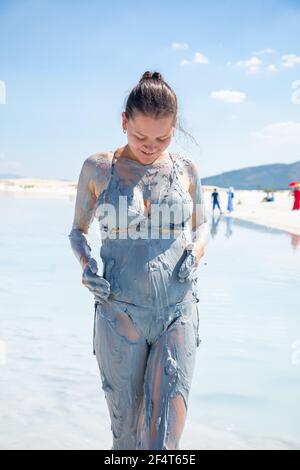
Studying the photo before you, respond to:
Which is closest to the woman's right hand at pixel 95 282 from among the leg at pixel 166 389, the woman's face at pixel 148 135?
the leg at pixel 166 389

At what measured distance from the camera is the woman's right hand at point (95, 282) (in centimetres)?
232

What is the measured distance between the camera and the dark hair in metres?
2.32

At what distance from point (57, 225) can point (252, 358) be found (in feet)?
50.2

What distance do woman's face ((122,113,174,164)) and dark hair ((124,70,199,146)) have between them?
22mm

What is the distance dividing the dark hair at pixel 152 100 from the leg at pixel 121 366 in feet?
2.48

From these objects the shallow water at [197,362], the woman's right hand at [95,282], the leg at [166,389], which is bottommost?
the shallow water at [197,362]

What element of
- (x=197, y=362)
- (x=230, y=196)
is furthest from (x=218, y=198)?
(x=197, y=362)

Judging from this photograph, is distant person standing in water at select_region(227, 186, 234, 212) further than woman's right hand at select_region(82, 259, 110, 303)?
Yes

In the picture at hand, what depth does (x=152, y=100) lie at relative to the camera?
232 centimetres

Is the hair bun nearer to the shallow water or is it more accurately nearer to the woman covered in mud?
the woman covered in mud

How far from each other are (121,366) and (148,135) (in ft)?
2.93

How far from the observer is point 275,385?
550 centimetres

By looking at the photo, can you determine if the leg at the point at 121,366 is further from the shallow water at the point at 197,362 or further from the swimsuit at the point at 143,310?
the shallow water at the point at 197,362

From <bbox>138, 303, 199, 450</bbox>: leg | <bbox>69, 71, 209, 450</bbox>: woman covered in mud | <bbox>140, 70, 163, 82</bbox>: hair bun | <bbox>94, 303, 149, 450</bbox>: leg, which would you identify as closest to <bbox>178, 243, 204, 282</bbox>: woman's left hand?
<bbox>69, 71, 209, 450</bbox>: woman covered in mud
